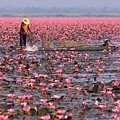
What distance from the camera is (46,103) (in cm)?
916

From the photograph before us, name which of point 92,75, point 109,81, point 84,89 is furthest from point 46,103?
point 92,75

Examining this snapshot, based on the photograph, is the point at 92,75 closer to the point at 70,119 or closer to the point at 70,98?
the point at 70,98

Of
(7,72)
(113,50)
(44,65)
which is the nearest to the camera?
(7,72)

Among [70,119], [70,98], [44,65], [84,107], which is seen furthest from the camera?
[44,65]

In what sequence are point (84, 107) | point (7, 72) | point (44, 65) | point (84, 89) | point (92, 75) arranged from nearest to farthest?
point (84, 107) → point (84, 89) → point (92, 75) → point (7, 72) → point (44, 65)

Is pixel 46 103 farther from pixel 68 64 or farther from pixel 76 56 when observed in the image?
pixel 76 56

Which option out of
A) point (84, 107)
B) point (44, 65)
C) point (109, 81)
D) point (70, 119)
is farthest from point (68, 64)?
point (70, 119)

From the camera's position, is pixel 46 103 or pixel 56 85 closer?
pixel 46 103

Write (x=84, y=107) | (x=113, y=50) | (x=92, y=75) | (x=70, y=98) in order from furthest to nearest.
A: (x=113, y=50) → (x=92, y=75) → (x=70, y=98) → (x=84, y=107)

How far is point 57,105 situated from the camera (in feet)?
30.2

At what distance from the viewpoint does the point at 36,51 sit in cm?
2066

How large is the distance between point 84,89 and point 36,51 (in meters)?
9.92

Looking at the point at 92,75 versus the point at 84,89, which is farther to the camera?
the point at 92,75

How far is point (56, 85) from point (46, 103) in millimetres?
2152
